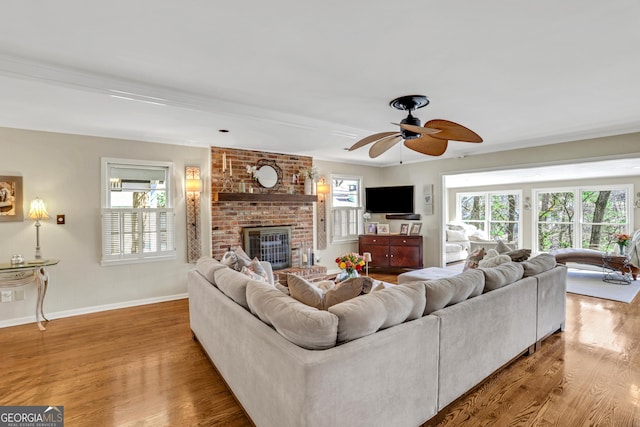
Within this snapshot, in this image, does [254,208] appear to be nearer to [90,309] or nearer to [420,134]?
[90,309]

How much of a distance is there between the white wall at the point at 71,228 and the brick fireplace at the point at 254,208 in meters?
0.83

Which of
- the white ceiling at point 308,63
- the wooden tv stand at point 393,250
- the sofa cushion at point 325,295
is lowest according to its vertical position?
the wooden tv stand at point 393,250

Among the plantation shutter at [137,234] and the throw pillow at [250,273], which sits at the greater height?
the plantation shutter at [137,234]

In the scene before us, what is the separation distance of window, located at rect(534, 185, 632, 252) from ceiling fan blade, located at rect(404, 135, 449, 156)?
706 cm

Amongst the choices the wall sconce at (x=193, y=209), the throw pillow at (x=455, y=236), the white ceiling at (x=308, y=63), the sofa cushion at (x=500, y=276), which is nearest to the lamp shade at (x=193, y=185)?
the wall sconce at (x=193, y=209)

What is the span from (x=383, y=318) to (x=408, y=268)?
4924mm

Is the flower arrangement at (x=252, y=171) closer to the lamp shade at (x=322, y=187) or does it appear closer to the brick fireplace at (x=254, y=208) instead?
the brick fireplace at (x=254, y=208)

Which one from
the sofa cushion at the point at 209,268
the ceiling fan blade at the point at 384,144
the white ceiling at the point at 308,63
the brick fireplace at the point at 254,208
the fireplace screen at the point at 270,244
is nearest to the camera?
the white ceiling at the point at 308,63

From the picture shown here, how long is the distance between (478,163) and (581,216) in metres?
4.37

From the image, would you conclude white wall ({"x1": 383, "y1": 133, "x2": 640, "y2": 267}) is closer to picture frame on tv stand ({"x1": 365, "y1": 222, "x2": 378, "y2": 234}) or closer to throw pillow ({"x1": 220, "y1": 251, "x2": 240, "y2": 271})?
picture frame on tv stand ({"x1": 365, "y1": 222, "x2": 378, "y2": 234})

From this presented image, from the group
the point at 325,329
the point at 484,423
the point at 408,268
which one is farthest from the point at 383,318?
the point at 408,268

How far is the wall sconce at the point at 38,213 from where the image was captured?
364 centimetres

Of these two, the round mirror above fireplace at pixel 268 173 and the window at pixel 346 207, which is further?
the window at pixel 346 207

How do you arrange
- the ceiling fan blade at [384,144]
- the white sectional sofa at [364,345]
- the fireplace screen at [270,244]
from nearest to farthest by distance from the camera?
the white sectional sofa at [364,345] < the ceiling fan blade at [384,144] < the fireplace screen at [270,244]
